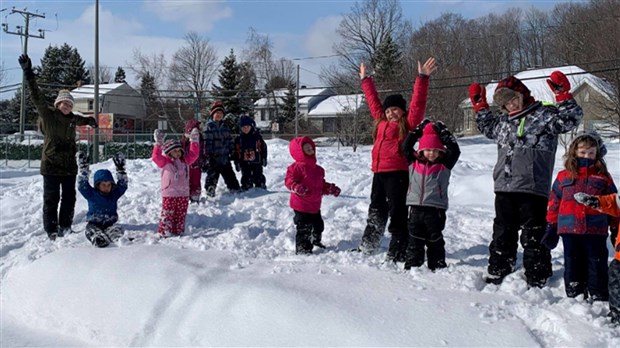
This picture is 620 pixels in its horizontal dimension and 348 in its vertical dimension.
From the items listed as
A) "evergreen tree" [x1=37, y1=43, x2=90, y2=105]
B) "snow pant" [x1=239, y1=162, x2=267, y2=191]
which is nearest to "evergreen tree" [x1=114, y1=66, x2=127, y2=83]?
"evergreen tree" [x1=37, y1=43, x2=90, y2=105]

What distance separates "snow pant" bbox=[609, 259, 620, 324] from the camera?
3428 millimetres

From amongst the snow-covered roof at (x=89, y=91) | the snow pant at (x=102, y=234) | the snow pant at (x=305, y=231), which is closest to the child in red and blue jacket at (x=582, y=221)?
the snow pant at (x=305, y=231)

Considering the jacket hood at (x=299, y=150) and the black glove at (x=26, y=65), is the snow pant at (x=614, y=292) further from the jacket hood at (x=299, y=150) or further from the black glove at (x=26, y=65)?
the black glove at (x=26, y=65)

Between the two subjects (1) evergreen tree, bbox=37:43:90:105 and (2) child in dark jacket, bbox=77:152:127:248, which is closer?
(2) child in dark jacket, bbox=77:152:127:248

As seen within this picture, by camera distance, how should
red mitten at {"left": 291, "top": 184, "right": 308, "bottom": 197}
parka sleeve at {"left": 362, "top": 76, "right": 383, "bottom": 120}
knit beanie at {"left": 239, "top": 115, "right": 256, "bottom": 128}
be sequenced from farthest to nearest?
1. knit beanie at {"left": 239, "top": 115, "right": 256, "bottom": 128}
2. red mitten at {"left": 291, "top": 184, "right": 308, "bottom": 197}
3. parka sleeve at {"left": 362, "top": 76, "right": 383, "bottom": 120}

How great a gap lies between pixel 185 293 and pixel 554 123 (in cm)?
328

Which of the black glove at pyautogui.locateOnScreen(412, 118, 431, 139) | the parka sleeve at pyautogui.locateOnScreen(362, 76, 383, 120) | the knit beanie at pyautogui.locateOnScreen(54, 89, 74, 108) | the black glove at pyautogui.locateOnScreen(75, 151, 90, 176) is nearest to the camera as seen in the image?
the black glove at pyautogui.locateOnScreen(412, 118, 431, 139)

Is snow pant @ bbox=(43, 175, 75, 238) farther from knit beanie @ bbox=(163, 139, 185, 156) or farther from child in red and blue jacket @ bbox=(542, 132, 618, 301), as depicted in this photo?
child in red and blue jacket @ bbox=(542, 132, 618, 301)

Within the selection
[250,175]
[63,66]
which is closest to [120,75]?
[63,66]

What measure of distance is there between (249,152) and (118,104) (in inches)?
2125

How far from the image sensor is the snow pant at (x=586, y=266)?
3848mm

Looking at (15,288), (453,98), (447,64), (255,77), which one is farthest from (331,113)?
(15,288)

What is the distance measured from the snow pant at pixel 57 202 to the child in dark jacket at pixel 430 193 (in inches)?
169

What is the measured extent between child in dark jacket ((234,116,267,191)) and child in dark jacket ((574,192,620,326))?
5543 mm
